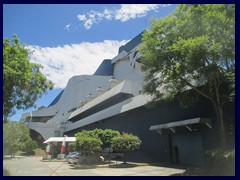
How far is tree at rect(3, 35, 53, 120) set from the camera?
13094mm

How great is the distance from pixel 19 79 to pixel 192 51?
28.6 feet

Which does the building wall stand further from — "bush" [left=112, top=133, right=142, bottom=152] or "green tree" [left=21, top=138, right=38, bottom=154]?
"green tree" [left=21, top=138, right=38, bottom=154]

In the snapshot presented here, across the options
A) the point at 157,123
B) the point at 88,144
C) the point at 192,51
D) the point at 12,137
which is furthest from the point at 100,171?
the point at 12,137

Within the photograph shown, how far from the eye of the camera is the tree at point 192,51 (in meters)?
12.6

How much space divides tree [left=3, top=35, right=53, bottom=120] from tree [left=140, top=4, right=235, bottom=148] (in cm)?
620

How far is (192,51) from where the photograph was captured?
12602mm

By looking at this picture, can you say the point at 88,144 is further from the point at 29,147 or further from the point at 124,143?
the point at 29,147

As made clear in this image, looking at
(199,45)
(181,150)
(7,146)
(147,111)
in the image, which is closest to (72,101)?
(7,146)

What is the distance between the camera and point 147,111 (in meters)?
24.5

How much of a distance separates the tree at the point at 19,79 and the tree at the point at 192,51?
6.20 m

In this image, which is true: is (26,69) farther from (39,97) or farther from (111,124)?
(111,124)

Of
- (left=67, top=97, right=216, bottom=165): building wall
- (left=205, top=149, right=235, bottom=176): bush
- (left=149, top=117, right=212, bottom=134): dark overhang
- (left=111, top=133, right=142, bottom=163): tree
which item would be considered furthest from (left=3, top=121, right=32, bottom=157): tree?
(left=205, top=149, right=235, bottom=176): bush

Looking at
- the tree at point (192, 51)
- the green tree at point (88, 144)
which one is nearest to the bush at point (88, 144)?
the green tree at point (88, 144)

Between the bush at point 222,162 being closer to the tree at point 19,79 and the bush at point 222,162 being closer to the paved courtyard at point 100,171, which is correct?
the paved courtyard at point 100,171
